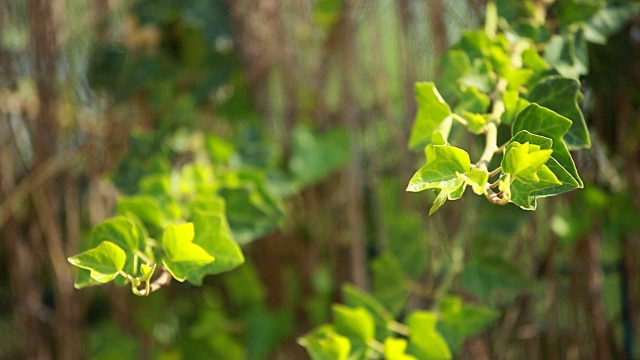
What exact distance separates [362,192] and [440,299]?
10.6 inches

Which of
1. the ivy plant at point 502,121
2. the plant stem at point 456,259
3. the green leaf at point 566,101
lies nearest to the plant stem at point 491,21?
the ivy plant at point 502,121

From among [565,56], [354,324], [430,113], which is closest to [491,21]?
[565,56]

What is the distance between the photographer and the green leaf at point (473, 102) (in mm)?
519

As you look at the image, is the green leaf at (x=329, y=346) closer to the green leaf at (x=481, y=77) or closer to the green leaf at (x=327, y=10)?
the green leaf at (x=481, y=77)

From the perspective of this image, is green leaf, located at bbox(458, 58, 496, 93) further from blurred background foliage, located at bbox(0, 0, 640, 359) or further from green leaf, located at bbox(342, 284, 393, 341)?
green leaf, located at bbox(342, 284, 393, 341)

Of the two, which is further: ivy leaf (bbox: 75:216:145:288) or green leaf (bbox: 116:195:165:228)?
green leaf (bbox: 116:195:165:228)

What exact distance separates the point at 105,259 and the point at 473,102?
10.4 inches

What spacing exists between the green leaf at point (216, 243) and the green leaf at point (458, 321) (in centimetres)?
26

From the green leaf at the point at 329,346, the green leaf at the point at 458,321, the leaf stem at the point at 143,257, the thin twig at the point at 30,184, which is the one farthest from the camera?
the thin twig at the point at 30,184

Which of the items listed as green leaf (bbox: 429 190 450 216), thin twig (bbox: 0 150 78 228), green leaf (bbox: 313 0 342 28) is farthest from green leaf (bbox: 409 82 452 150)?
thin twig (bbox: 0 150 78 228)

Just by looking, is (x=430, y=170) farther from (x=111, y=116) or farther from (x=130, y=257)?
(x=111, y=116)

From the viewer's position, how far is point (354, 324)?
65 cm

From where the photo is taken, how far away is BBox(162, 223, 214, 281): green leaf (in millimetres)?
475

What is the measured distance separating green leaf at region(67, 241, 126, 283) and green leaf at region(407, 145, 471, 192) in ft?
0.62
